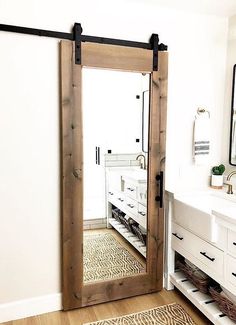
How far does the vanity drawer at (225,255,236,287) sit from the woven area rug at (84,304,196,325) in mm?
522

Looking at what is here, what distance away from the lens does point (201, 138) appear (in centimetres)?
255

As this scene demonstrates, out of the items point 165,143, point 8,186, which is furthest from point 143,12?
point 8,186

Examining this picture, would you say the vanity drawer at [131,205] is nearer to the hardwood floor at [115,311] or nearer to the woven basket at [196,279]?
the woven basket at [196,279]

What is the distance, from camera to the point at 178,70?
2.49 meters

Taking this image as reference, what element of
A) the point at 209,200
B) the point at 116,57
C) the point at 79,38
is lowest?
the point at 209,200

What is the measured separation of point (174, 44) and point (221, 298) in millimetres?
2027

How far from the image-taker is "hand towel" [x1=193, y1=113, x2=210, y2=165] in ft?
8.38

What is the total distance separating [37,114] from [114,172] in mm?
774

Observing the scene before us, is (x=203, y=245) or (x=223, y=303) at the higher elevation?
(x=203, y=245)

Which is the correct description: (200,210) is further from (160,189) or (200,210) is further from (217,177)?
(217,177)

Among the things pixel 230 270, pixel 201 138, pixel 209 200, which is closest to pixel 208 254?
pixel 230 270

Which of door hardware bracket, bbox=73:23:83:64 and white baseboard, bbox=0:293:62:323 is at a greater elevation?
door hardware bracket, bbox=73:23:83:64

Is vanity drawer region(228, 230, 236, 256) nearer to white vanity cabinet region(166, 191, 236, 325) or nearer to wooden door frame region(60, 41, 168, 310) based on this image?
white vanity cabinet region(166, 191, 236, 325)

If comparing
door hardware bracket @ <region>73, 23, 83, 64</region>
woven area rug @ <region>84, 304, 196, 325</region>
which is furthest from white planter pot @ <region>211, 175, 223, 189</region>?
door hardware bracket @ <region>73, 23, 83, 64</region>
